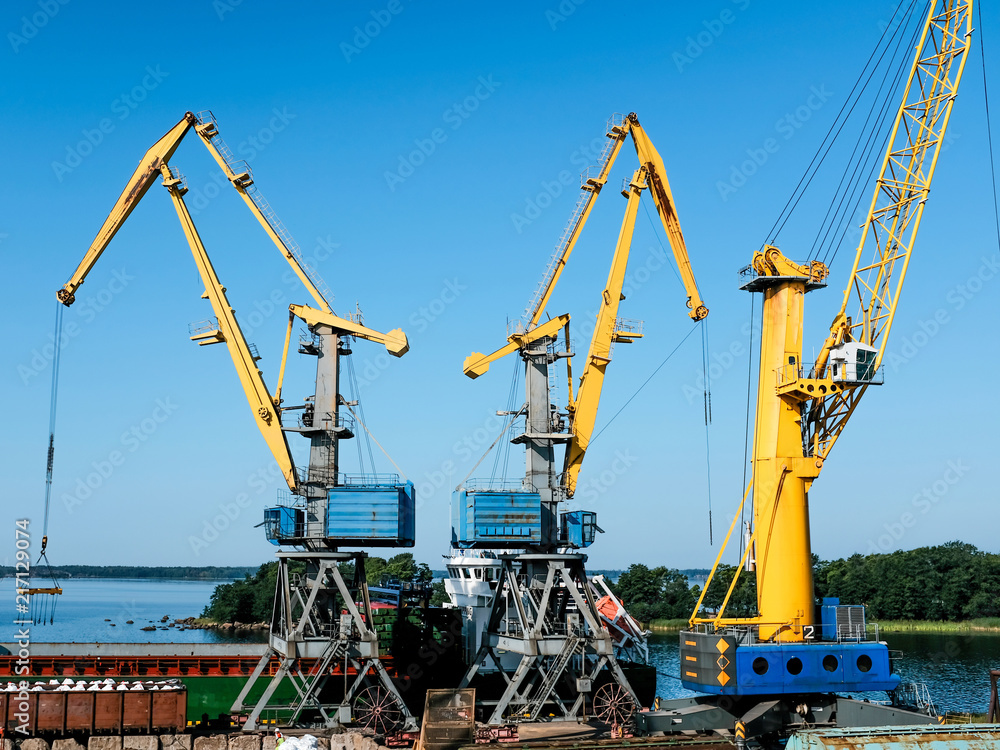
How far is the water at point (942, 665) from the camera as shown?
179ft

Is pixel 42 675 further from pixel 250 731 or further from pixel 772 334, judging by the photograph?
pixel 772 334

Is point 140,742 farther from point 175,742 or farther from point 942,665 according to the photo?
point 942,665

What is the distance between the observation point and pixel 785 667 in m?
36.9

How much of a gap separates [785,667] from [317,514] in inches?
809

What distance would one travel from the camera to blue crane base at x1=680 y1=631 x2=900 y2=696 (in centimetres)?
3644

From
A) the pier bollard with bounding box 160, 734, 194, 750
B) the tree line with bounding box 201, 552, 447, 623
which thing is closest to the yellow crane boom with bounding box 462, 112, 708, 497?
the pier bollard with bounding box 160, 734, 194, 750

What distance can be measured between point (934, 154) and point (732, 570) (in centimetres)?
7883

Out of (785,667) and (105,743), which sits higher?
(785,667)

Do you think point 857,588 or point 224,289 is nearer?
point 224,289

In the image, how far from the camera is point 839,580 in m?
114

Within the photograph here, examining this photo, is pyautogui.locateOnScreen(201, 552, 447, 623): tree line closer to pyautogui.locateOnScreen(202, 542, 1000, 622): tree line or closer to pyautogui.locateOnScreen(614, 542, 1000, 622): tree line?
pyautogui.locateOnScreen(202, 542, 1000, 622): tree line

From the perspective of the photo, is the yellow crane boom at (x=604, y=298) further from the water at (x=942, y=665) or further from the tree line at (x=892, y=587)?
the tree line at (x=892, y=587)

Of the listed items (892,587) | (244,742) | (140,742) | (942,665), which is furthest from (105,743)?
(892,587)

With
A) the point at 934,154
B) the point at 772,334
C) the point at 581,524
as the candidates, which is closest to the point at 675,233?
the point at 772,334
